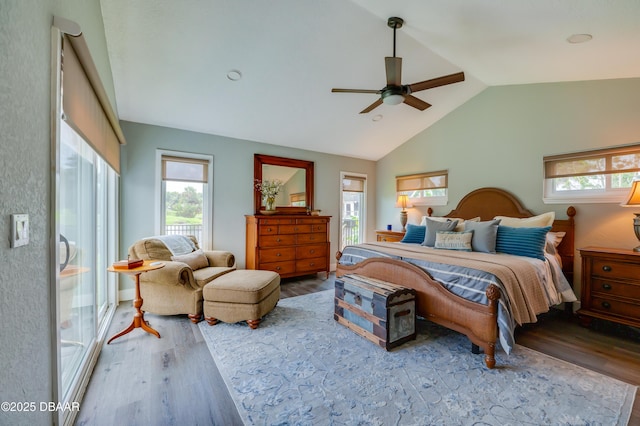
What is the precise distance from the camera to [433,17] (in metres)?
2.59

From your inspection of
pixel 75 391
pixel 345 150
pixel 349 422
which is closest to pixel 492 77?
pixel 345 150

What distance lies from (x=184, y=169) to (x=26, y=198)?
10.9 ft

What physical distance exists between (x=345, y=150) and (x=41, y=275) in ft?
16.1

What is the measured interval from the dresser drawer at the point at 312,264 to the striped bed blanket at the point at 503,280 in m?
2.01

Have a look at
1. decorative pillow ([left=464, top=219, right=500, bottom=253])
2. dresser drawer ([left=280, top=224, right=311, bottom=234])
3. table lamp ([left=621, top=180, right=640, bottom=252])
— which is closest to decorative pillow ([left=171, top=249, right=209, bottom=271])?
dresser drawer ([left=280, top=224, right=311, bottom=234])

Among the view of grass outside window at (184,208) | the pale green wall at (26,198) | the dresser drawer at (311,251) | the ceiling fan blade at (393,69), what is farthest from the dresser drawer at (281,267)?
the pale green wall at (26,198)

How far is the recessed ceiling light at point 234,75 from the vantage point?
10.3 feet

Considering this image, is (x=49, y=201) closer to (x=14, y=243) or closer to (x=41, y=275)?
(x=41, y=275)

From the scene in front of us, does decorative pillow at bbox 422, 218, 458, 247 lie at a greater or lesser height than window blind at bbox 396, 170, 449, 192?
lesser

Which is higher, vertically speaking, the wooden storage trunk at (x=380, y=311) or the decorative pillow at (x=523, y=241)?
the decorative pillow at (x=523, y=241)

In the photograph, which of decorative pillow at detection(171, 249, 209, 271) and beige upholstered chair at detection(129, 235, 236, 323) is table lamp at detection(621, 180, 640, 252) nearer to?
beige upholstered chair at detection(129, 235, 236, 323)

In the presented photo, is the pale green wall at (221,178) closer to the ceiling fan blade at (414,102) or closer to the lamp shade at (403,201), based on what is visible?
the lamp shade at (403,201)

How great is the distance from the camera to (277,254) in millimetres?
4477

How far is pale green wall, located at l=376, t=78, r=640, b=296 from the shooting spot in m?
3.15
